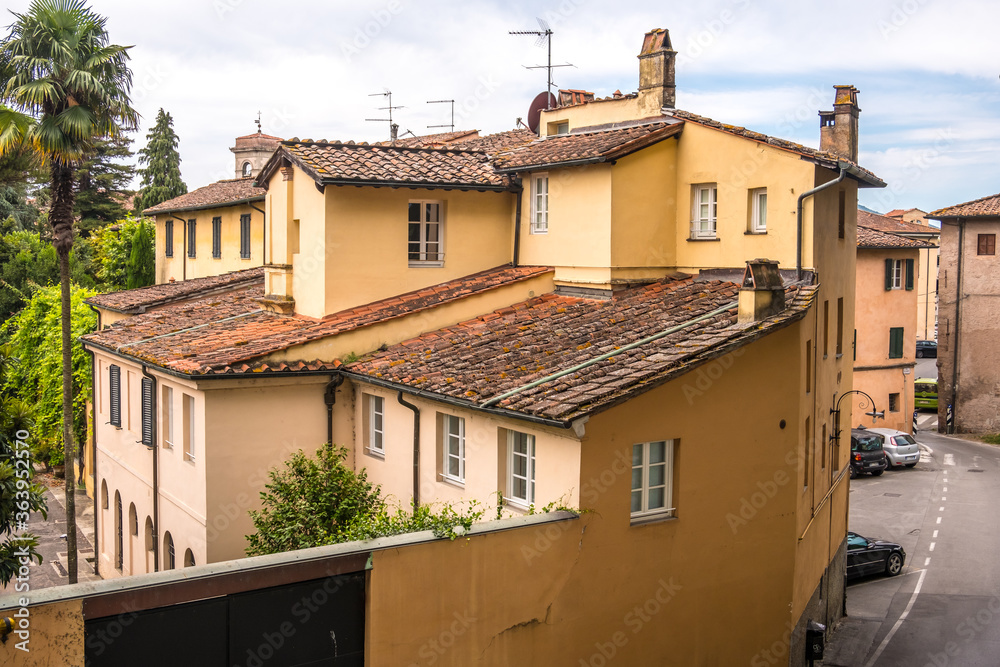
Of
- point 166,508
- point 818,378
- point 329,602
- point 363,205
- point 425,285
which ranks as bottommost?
point 166,508

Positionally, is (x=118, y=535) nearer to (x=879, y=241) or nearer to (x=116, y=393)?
(x=116, y=393)

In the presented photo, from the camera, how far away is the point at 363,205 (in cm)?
1895

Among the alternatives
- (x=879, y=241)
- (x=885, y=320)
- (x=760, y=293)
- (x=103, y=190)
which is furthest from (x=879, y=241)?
(x=103, y=190)

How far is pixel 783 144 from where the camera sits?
16.4 meters

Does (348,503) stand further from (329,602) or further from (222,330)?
(222,330)

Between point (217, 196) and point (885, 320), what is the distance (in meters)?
28.9

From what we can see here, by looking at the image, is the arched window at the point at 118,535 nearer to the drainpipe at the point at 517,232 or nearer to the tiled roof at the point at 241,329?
the tiled roof at the point at 241,329

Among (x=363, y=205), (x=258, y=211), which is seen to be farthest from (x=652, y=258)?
(x=258, y=211)

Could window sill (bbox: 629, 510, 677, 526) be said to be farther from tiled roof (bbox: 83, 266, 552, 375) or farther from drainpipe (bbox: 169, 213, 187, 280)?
drainpipe (bbox: 169, 213, 187, 280)

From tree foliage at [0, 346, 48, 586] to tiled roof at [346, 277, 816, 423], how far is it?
547 cm

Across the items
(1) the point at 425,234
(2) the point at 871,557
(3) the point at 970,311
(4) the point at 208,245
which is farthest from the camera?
(3) the point at 970,311

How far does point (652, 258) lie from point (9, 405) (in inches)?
456

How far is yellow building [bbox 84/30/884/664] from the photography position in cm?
1226

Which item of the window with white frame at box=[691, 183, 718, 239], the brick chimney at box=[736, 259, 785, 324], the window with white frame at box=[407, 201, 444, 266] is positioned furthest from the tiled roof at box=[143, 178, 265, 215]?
the brick chimney at box=[736, 259, 785, 324]
